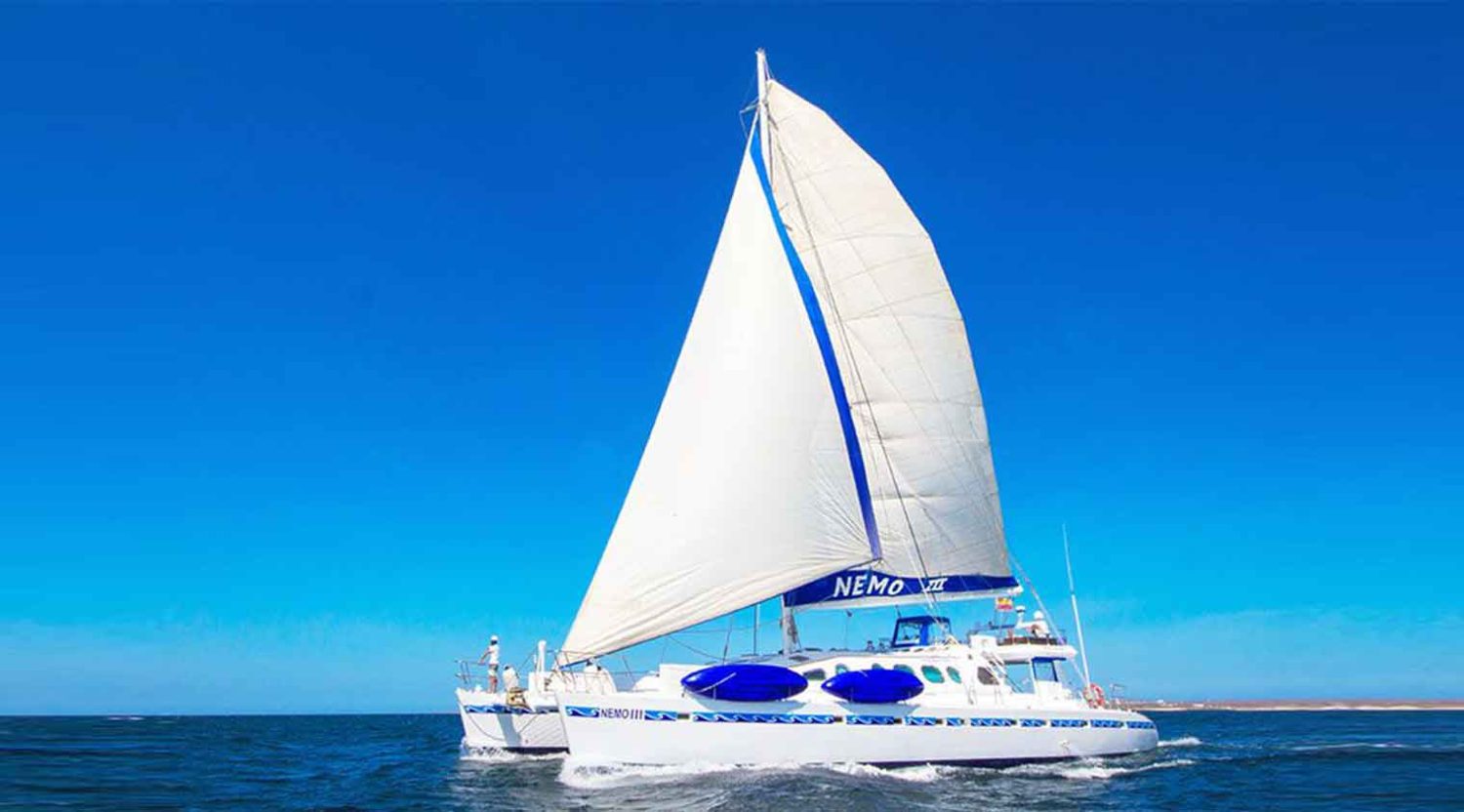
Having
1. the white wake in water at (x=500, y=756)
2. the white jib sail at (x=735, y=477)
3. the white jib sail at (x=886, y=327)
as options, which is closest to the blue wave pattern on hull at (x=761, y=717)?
the white jib sail at (x=735, y=477)

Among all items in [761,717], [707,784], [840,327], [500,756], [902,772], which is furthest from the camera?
[840,327]

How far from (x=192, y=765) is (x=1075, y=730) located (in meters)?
25.8

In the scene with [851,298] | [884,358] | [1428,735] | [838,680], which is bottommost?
[1428,735]

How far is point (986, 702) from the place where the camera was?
2488 centimetres

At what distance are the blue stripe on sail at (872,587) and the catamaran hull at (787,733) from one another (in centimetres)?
434

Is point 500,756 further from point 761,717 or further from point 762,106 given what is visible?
point 762,106

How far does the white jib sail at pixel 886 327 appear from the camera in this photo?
29844 mm

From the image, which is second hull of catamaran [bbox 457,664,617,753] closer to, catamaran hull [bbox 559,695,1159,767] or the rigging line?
catamaran hull [bbox 559,695,1159,767]

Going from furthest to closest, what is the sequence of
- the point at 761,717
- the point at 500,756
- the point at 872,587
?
1. the point at 872,587
2. the point at 500,756
3. the point at 761,717

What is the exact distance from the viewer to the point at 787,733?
2183cm

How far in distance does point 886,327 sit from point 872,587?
815 cm

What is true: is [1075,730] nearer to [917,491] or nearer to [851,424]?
[917,491]

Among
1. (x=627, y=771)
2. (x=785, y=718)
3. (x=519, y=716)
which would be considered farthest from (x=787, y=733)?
(x=519, y=716)

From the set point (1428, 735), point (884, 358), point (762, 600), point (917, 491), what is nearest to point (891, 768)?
point (762, 600)
